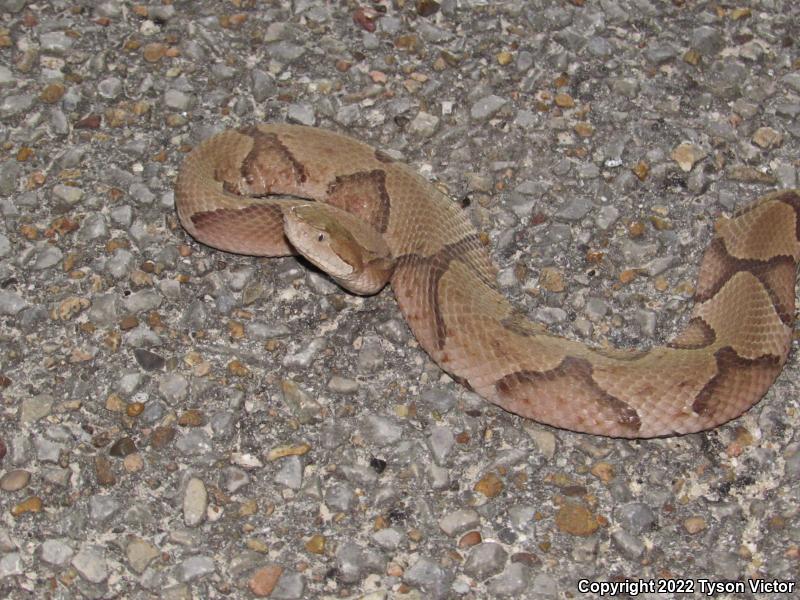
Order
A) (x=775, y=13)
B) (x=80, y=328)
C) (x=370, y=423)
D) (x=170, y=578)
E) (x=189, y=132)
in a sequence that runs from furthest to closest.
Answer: (x=775, y=13) → (x=189, y=132) → (x=80, y=328) → (x=370, y=423) → (x=170, y=578)

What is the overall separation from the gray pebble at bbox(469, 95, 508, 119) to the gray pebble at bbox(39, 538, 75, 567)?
3.10 meters

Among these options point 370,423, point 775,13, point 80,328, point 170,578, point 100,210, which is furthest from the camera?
point 775,13

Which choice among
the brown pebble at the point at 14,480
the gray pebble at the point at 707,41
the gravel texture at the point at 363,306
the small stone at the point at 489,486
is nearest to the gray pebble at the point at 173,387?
the gravel texture at the point at 363,306

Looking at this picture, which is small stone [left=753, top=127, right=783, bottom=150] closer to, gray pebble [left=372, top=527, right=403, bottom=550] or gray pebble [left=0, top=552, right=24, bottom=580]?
gray pebble [left=372, top=527, right=403, bottom=550]

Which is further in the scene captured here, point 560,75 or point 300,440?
point 560,75

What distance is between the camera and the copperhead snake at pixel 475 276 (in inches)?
159

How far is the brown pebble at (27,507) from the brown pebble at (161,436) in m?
0.51

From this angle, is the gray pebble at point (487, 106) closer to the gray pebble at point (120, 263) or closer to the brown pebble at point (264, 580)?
the gray pebble at point (120, 263)

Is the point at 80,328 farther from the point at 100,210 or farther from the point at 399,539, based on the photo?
the point at 399,539

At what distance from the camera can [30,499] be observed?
12.4ft

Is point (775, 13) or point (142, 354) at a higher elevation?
point (775, 13)

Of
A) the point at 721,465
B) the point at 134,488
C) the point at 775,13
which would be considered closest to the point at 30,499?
the point at 134,488

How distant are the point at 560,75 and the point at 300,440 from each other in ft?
9.02

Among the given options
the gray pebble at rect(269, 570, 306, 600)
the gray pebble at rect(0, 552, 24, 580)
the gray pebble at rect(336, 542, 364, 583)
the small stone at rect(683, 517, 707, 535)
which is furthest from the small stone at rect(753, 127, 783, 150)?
the gray pebble at rect(0, 552, 24, 580)
